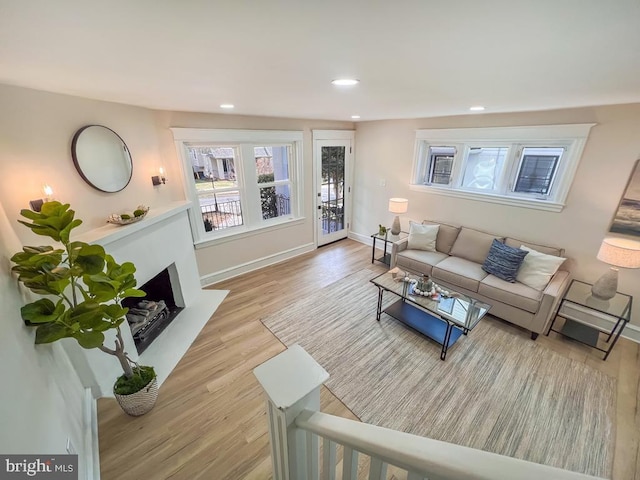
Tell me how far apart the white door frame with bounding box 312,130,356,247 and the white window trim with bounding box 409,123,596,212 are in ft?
4.02

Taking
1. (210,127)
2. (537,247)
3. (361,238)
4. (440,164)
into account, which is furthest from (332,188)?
(537,247)

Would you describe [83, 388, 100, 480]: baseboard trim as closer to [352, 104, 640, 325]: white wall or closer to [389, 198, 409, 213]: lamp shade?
[389, 198, 409, 213]: lamp shade

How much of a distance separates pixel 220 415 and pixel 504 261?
10.7ft

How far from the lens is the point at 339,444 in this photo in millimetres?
→ 781

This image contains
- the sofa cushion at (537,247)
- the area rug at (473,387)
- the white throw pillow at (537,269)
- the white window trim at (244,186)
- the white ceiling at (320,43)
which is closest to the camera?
the white ceiling at (320,43)

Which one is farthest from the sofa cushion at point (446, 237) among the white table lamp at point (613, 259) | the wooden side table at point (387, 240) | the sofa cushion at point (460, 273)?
the white table lamp at point (613, 259)

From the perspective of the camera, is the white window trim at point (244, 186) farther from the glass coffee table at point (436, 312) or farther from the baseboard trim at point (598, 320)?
the baseboard trim at point (598, 320)

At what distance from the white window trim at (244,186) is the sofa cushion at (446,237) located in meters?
2.24

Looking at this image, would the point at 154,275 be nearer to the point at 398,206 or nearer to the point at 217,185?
the point at 217,185

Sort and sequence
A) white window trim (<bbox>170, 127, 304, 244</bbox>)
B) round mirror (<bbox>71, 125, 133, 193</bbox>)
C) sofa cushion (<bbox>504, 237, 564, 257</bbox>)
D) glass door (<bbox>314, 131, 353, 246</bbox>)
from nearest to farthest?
1. round mirror (<bbox>71, 125, 133, 193</bbox>)
2. sofa cushion (<bbox>504, 237, 564, 257</bbox>)
3. white window trim (<bbox>170, 127, 304, 244</bbox>)
4. glass door (<bbox>314, 131, 353, 246</bbox>)

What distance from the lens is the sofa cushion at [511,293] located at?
2.55 metres

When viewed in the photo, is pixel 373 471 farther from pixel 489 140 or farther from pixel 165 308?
pixel 489 140

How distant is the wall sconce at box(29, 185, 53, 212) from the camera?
5.13 feet

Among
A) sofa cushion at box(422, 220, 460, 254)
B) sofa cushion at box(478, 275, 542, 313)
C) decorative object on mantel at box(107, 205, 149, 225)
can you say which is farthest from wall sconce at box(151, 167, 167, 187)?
sofa cushion at box(478, 275, 542, 313)
